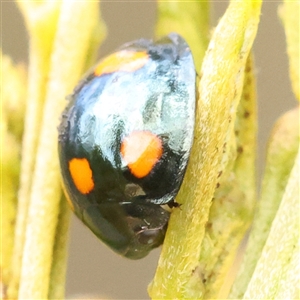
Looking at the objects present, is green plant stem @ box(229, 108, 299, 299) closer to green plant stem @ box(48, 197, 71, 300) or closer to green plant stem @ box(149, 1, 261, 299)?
green plant stem @ box(149, 1, 261, 299)

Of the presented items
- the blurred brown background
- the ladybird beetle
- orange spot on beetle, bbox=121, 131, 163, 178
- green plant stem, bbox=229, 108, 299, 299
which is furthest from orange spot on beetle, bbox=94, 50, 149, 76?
the blurred brown background

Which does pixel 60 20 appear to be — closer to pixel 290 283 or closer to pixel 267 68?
pixel 290 283

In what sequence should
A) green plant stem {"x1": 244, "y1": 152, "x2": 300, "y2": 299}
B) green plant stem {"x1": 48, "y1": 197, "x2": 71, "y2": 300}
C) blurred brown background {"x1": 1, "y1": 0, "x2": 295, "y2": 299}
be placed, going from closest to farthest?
green plant stem {"x1": 244, "y1": 152, "x2": 300, "y2": 299} → green plant stem {"x1": 48, "y1": 197, "x2": 71, "y2": 300} → blurred brown background {"x1": 1, "y1": 0, "x2": 295, "y2": 299}


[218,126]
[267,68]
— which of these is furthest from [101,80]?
[267,68]

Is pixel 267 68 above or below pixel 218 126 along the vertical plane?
above

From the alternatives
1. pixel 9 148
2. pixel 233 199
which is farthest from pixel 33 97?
pixel 233 199
